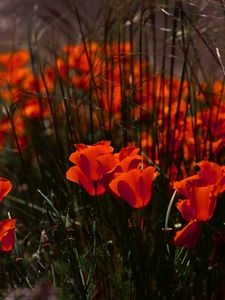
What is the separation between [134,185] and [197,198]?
0.11m

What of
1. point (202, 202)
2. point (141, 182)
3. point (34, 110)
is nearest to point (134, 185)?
point (141, 182)

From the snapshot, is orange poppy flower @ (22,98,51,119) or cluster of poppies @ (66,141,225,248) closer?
cluster of poppies @ (66,141,225,248)

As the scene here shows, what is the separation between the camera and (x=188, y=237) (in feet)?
4.43

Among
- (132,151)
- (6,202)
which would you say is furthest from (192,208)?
(6,202)

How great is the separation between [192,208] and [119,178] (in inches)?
5.4

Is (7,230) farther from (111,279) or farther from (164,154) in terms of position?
(164,154)

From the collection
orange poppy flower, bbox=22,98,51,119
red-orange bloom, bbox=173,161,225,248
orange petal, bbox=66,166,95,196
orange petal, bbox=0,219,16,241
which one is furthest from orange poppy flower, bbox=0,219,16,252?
orange poppy flower, bbox=22,98,51,119

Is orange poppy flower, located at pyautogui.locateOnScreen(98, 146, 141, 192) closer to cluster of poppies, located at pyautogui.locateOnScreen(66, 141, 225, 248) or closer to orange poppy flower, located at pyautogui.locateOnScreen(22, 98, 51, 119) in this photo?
cluster of poppies, located at pyautogui.locateOnScreen(66, 141, 225, 248)

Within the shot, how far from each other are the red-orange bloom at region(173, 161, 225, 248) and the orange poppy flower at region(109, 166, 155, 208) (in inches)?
2.1

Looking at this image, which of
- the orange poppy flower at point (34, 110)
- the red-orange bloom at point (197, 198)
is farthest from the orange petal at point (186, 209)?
the orange poppy flower at point (34, 110)

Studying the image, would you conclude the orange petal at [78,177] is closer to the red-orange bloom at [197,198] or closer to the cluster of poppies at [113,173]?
the cluster of poppies at [113,173]

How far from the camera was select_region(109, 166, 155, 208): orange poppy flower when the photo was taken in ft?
4.37

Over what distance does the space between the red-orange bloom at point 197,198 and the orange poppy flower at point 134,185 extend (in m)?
0.05

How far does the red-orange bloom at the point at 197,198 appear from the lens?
1.31 m
